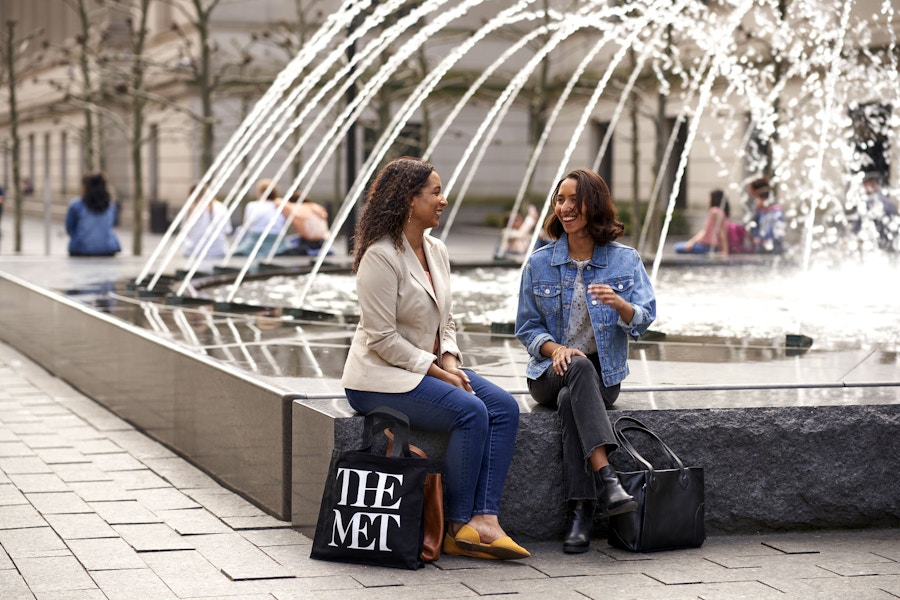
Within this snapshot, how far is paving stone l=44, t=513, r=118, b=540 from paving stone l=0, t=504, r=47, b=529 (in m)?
0.05

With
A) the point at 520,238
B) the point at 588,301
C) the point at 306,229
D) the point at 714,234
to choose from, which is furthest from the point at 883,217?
the point at 588,301

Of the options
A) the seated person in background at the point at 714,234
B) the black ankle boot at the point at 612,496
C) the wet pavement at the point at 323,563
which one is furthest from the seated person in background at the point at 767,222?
the black ankle boot at the point at 612,496

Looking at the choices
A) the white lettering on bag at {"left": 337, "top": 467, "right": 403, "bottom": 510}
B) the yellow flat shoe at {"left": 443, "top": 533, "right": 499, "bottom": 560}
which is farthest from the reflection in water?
the white lettering on bag at {"left": 337, "top": 467, "right": 403, "bottom": 510}

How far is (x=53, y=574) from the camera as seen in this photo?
5.54 m

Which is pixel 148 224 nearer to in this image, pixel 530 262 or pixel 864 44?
pixel 864 44

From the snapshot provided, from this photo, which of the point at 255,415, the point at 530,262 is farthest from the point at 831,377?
the point at 255,415

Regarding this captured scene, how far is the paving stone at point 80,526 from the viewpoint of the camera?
20.4 ft

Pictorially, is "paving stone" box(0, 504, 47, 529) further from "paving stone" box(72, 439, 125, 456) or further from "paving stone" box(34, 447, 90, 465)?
"paving stone" box(72, 439, 125, 456)

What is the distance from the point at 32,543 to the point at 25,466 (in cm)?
185

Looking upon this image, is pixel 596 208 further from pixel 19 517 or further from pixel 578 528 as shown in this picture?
pixel 19 517

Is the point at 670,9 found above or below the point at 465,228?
above

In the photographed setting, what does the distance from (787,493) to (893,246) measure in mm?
11750

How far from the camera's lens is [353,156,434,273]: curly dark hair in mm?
5973

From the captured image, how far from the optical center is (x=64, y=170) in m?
51.4
